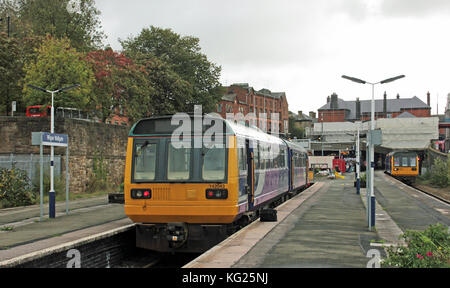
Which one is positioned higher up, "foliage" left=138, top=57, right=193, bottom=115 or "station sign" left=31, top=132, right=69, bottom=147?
"foliage" left=138, top=57, right=193, bottom=115

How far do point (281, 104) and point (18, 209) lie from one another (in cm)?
9522

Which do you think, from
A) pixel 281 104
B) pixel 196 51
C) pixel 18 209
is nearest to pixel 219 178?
pixel 18 209

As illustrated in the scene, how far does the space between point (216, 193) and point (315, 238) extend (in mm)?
2786

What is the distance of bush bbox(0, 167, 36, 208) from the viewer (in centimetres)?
→ 2284

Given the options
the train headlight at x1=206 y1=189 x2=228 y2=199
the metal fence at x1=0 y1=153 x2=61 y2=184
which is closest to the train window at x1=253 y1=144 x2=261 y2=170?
the train headlight at x1=206 y1=189 x2=228 y2=199

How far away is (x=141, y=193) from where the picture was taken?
12086 mm

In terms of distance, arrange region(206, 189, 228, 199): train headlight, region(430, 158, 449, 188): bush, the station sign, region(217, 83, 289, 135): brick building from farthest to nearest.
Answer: region(217, 83, 289, 135): brick building, region(430, 158, 449, 188): bush, the station sign, region(206, 189, 228, 199): train headlight

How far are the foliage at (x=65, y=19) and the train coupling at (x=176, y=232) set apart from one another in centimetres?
3715

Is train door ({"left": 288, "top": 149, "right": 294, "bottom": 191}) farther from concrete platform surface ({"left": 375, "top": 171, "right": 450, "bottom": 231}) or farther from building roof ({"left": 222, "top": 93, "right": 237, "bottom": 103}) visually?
building roof ({"left": 222, "top": 93, "right": 237, "bottom": 103})

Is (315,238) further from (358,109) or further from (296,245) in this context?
(358,109)

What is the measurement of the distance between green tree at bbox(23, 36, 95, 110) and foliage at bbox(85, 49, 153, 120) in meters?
2.62

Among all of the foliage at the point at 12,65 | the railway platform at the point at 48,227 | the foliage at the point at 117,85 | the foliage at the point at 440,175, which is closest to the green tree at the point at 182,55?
the foliage at the point at 117,85

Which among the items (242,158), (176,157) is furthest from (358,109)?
(176,157)

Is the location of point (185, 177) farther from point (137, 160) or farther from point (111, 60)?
point (111, 60)
